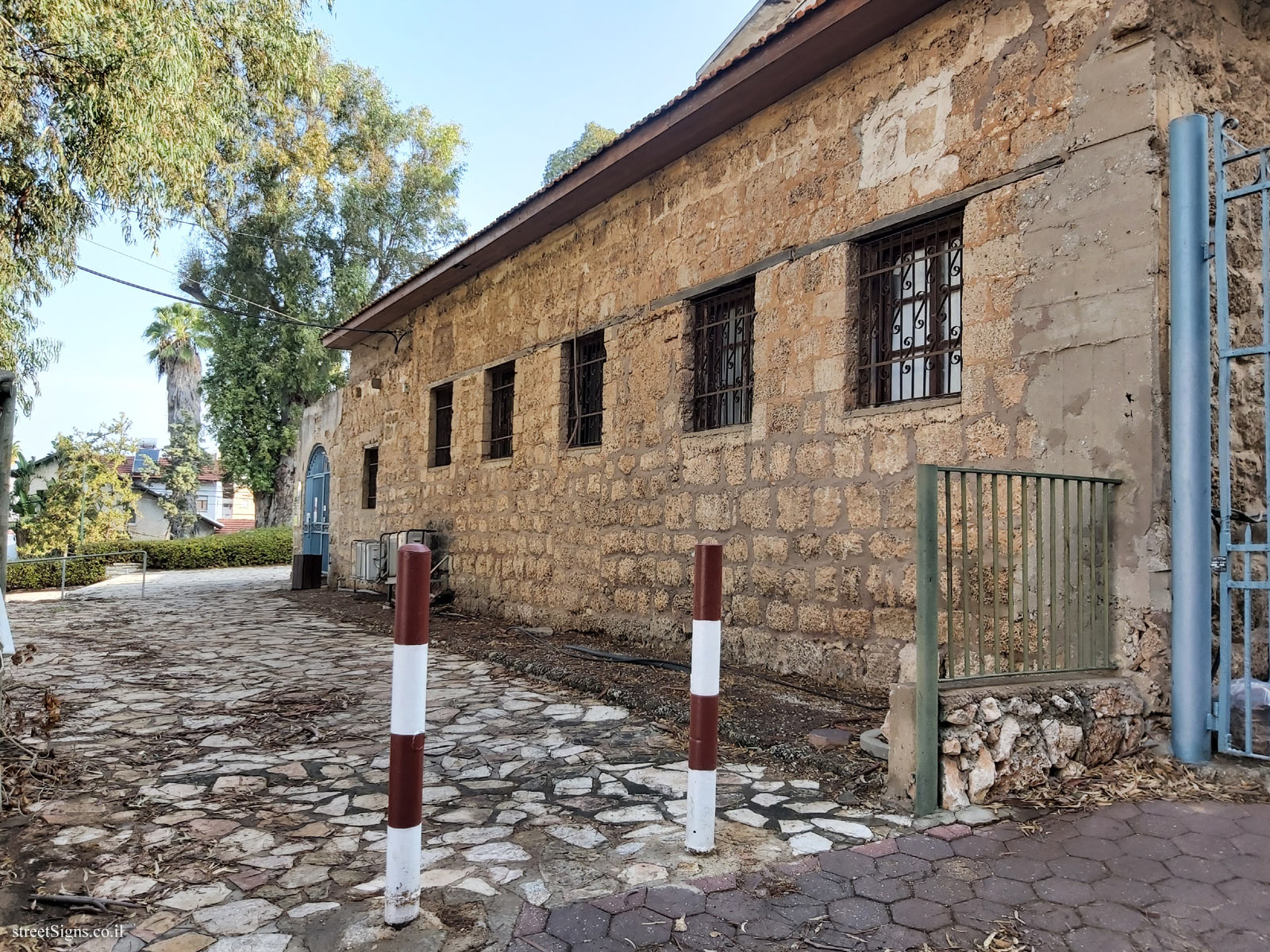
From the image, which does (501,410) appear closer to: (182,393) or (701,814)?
(701,814)

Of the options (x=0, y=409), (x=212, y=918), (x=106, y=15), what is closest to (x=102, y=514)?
(x=106, y=15)

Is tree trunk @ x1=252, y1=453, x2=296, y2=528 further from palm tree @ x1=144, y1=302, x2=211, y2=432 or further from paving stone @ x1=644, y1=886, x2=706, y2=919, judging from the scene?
paving stone @ x1=644, y1=886, x2=706, y2=919

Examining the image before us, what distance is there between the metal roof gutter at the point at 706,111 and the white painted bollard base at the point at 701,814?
4.36 m

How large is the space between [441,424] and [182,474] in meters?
26.7

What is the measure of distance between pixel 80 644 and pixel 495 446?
4592 mm

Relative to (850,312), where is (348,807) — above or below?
below

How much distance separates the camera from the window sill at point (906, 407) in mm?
4691

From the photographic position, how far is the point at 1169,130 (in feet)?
12.1

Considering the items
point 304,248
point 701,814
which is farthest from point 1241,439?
point 304,248

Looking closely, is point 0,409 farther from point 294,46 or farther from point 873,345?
point 294,46

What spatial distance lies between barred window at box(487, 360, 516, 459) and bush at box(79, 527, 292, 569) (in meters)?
14.0

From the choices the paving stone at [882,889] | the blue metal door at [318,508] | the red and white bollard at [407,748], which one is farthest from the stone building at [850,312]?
the blue metal door at [318,508]

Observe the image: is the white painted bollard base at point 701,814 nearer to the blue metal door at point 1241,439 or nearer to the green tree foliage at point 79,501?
the blue metal door at point 1241,439

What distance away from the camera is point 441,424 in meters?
11.5
